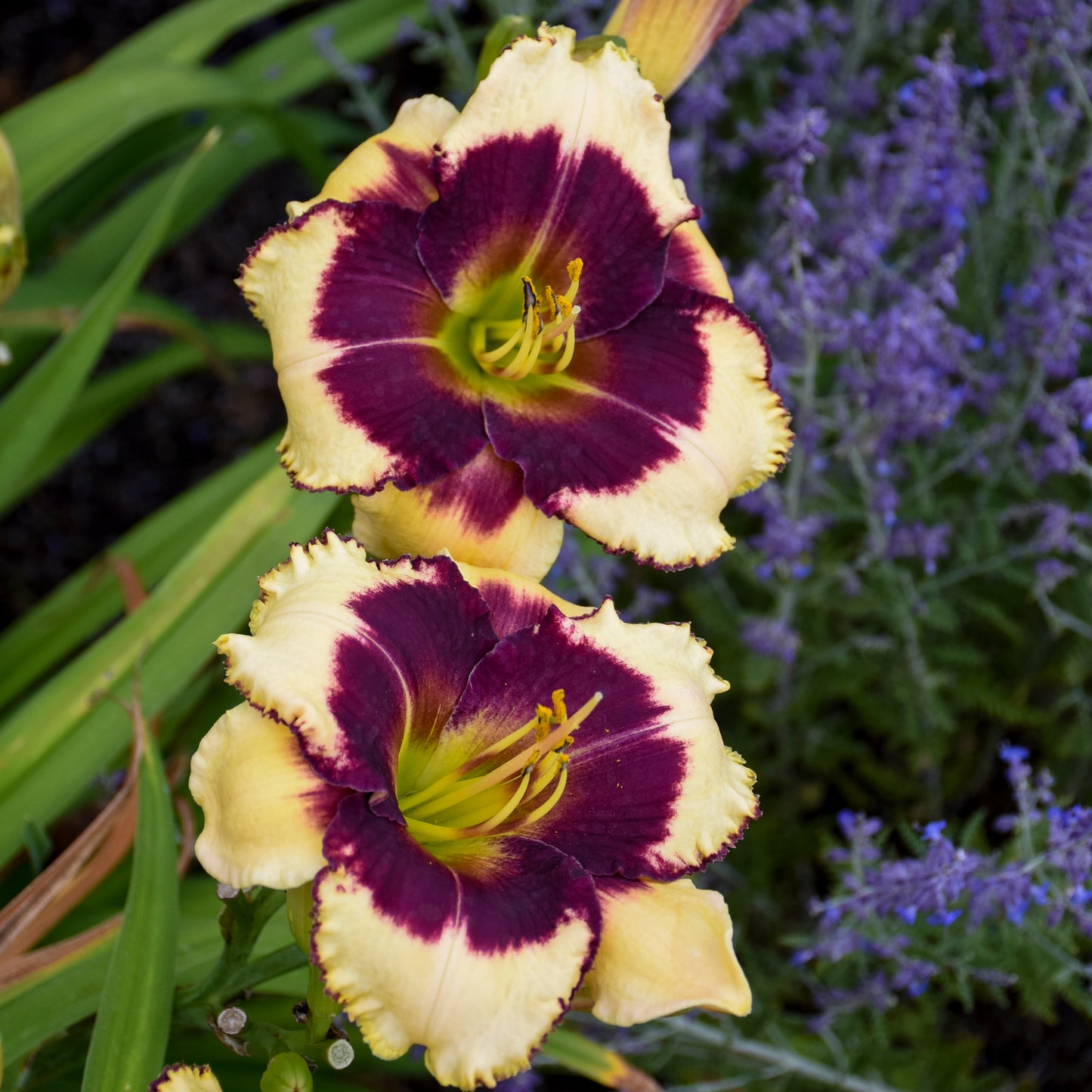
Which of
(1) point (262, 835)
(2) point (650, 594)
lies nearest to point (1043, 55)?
(2) point (650, 594)

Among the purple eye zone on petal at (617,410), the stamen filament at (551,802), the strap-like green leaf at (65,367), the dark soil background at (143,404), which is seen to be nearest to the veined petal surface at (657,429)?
the purple eye zone on petal at (617,410)

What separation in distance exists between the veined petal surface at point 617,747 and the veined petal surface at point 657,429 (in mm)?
115

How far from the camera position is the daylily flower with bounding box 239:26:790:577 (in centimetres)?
93

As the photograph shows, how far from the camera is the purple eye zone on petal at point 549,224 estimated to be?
0.98 m

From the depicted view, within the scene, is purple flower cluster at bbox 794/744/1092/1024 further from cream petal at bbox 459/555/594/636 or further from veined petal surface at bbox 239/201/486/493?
veined petal surface at bbox 239/201/486/493

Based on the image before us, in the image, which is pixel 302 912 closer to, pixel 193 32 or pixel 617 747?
pixel 617 747

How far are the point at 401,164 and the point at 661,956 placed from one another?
2.30 ft

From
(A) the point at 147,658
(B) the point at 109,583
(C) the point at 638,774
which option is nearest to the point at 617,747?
(C) the point at 638,774

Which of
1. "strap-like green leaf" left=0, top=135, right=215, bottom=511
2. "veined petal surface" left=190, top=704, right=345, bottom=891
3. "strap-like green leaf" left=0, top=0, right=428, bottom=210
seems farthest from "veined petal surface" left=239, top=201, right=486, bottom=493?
"strap-like green leaf" left=0, top=0, right=428, bottom=210

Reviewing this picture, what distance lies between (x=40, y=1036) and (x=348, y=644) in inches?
18.8

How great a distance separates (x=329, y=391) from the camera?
3.02 ft

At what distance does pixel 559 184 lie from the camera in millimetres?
992

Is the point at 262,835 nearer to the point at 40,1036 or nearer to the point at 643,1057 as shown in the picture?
the point at 40,1036

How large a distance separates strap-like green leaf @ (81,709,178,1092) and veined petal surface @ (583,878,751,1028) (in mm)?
339
